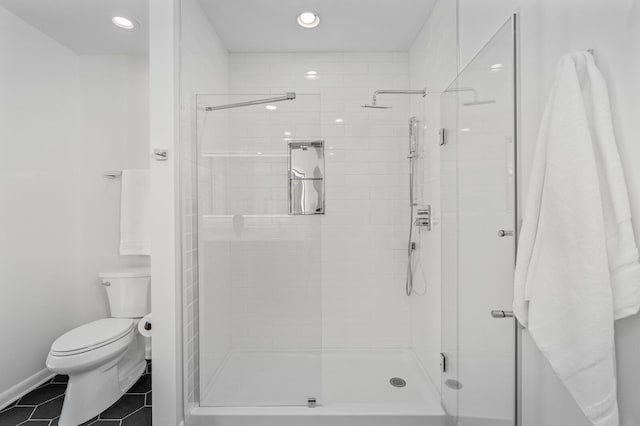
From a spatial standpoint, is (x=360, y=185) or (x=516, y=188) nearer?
(x=516, y=188)

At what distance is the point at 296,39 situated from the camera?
2.43 m

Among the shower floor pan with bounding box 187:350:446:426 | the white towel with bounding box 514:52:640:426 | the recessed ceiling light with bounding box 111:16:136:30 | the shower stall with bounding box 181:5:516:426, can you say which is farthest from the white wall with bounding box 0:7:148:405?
the white towel with bounding box 514:52:640:426

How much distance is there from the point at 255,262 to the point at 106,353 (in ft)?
3.45

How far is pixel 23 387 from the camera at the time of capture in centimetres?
213

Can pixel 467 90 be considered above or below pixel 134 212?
above

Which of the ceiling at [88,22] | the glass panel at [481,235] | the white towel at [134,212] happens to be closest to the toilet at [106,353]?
the white towel at [134,212]

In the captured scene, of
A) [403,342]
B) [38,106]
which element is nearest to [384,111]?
[403,342]

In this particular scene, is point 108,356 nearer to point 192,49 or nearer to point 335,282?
point 335,282

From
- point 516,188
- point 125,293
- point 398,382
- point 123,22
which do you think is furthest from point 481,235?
point 123,22

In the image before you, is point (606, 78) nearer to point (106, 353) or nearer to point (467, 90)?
point (467, 90)

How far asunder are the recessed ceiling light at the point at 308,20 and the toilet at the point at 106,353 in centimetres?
210

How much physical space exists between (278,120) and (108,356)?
172 cm

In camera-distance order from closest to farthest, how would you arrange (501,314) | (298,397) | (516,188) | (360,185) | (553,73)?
(553,73)
(516,188)
(501,314)
(298,397)
(360,185)

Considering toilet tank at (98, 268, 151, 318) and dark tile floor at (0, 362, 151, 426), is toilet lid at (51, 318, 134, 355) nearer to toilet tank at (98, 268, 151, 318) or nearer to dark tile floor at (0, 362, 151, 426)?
toilet tank at (98, 268, 151, 318)
